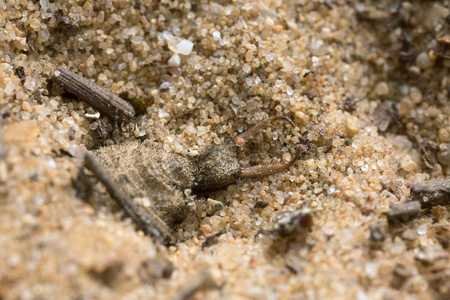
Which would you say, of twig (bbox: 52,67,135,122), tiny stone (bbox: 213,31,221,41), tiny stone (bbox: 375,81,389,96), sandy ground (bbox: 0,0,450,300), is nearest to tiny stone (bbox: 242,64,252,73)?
sandy ground (bbox: 0,0,450,300)

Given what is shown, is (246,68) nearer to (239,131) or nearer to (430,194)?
(239,131)

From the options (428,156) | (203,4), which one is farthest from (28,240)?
(428,156)

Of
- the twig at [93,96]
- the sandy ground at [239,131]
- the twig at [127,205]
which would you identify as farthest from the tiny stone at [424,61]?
the twig at [127,205]

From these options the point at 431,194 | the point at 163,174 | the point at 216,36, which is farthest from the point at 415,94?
the point at 163,174

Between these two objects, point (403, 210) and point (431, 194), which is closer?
point (403, 210)

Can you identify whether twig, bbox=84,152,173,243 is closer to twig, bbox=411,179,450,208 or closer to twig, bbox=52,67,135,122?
twig, bbox=52,67,135,122

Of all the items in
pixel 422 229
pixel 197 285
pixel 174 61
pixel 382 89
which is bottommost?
pixel 197 285

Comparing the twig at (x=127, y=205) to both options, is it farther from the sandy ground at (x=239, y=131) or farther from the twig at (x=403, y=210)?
the twig at (x=403, y=210)
